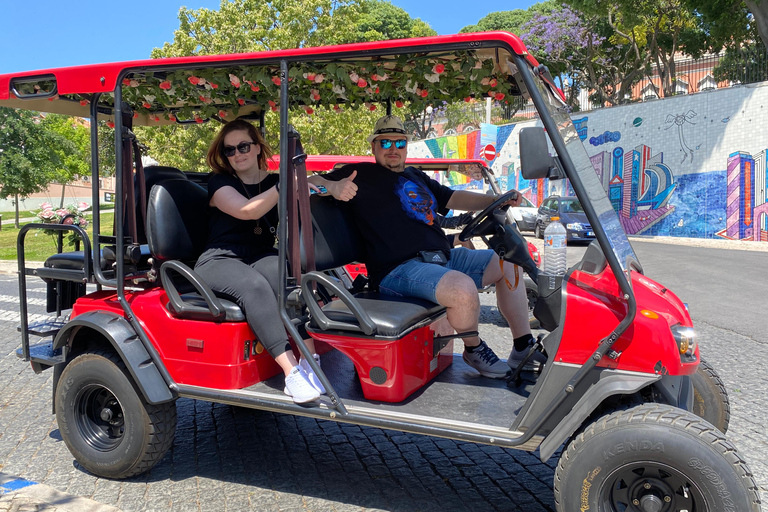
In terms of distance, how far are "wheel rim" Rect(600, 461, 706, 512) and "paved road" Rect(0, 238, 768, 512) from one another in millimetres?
687

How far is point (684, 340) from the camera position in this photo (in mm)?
2529

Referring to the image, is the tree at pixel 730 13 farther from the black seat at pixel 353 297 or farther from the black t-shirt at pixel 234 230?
the black t-shirt at pixel 234 230

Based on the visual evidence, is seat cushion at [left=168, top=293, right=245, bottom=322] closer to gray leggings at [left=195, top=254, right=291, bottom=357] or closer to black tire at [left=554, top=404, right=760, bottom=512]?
gray leggings at [left=195, top=254, right=291, bottom=357]

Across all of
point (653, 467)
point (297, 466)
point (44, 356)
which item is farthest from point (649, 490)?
point (44, 356)

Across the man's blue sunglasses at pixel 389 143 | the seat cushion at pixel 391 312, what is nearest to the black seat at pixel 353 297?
the seat cushion at pixel 391 312

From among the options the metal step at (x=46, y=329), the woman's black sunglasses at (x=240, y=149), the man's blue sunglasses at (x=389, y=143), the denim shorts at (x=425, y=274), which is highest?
the man's blue sunglasses at (x=389, y=143)

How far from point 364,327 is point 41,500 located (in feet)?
6.00

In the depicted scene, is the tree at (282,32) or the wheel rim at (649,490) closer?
the wheel rim at (649,490)

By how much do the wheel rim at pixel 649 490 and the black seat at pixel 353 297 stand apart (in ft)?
3.63

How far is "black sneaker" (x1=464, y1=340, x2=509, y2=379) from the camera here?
3.47m

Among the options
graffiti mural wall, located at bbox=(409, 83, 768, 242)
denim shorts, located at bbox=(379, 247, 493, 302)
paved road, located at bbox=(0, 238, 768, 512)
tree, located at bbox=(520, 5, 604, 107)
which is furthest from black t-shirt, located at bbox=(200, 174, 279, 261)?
tree, located at bbox=(520, 5, 604, 107)

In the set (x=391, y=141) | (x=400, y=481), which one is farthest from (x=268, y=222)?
(x=400, y=481)

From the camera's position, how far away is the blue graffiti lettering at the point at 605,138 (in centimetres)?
2235

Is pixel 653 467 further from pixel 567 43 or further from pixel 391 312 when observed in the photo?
pixel 567 43
